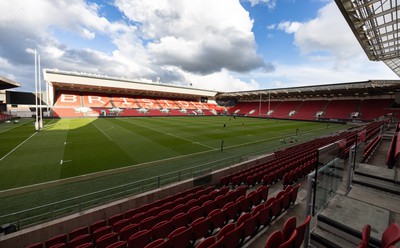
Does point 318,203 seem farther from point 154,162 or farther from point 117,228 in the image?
point 154,162

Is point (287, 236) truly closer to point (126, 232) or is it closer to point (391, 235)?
point (391, 235)

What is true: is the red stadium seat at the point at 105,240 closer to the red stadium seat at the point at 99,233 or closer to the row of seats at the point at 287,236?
the red stadium seat at the point at 99,233

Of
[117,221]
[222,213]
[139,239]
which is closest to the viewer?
[139,239]

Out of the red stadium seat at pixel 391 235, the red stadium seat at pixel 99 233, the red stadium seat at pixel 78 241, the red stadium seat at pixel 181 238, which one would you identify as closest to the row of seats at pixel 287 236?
the red stadium seat at pixel 391 235

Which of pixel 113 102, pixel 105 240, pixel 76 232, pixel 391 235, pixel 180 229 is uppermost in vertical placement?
pixel 113 102

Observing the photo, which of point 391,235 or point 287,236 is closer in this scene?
point 391,235

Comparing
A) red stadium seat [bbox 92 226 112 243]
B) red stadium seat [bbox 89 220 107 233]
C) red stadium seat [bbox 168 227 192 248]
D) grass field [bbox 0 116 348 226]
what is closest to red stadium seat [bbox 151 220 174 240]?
red stadium seat [bbox 168 227 192 248]

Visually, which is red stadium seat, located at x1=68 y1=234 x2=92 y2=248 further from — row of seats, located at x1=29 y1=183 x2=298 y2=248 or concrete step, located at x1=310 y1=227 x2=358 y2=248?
concrete step, located at x1=310 y1=227 x2=358 y2=248

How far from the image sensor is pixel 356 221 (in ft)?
13.4

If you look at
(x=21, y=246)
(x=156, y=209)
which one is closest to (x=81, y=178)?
(x=21, y=246)

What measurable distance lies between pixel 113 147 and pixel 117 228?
1491cm

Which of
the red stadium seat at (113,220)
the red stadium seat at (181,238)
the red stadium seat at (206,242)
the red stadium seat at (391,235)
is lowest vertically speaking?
the red stadium seat at (113,220)

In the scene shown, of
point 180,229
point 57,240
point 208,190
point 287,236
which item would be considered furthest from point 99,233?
point 287,236

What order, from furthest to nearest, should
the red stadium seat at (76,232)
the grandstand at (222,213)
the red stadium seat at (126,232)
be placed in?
the red stadium seat at (76,232) < the red stadium seat at (126,232) < the grandstand at (222,213)
